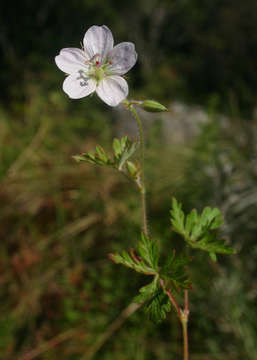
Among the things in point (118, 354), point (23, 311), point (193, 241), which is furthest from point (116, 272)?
point (193, 241)

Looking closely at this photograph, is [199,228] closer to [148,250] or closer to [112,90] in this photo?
[148,250]

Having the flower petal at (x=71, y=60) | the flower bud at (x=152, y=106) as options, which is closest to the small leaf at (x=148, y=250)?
the flower bud at (x=152, y=106)

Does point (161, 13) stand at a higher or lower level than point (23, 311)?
higher

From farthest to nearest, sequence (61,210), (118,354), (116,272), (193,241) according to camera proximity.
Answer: (61,210)
(116,272)
(118,354)
(193,241)

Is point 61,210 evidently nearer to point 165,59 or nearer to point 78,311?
point 78,311

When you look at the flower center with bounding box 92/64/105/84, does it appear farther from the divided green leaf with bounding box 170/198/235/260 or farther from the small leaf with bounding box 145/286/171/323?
the small leaf with bounding box 145/286/171/323

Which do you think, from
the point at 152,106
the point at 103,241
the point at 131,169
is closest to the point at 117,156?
the point at 131,169

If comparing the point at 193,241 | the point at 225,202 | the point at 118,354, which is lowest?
the point at 118,354

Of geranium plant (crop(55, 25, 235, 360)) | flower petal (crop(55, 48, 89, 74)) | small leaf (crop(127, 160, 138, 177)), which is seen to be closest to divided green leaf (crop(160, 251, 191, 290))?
geranium plant (crop(55, 25, 235, 360))
